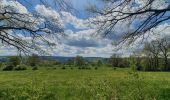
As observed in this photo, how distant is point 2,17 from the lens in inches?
688

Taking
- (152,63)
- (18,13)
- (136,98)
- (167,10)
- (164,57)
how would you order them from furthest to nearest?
1. (152,63)
2. (164,57)
3. (18,13)
4. (167,10)
5. (136,98)

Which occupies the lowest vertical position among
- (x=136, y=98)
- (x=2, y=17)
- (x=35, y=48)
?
(x=136, y=98)

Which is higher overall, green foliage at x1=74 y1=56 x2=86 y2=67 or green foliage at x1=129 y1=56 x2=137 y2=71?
green foliage at x1=74 y1=56 x2=86 y2=67

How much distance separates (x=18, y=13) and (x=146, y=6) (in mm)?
6059

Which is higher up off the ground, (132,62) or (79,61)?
(79,61)

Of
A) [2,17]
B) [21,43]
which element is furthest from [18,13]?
[21,43]

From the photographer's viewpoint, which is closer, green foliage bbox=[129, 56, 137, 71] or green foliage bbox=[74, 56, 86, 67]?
green foliage bbox=[129, 56, 137, 71]

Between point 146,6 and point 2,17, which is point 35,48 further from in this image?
point 146,6

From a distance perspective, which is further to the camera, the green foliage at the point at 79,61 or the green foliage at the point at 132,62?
the green foliage at the point at 79,61

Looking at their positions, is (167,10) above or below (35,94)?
above

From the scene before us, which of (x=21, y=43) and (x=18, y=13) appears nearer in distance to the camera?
(x=18, y=13)

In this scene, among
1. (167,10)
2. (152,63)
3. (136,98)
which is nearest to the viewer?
(136,98)

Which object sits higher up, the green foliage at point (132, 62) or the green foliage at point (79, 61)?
the green foliage at point (79, 61)

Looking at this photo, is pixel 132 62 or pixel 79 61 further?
pixel 79 61
